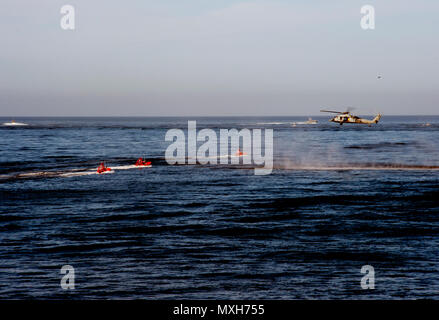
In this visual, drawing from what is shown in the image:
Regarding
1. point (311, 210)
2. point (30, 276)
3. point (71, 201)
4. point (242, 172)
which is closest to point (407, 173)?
point (242, 172)

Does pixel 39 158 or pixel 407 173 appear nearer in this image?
pixel 407 173

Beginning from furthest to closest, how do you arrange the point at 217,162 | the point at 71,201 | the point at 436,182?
1. the point at 217,162
2. the point at 436,182
3. the point at 71,201

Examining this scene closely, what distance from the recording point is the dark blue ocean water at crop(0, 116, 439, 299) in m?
17.1

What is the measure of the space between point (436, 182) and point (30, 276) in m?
33.6

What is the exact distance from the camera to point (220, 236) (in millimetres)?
24250

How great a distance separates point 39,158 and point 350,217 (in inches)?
1921

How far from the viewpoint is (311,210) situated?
30719mm

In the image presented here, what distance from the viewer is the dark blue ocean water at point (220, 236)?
17.1 metres

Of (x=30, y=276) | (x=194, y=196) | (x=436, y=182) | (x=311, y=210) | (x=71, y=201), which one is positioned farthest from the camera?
(x=436, y=182)

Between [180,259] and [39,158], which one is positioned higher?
[39,158]

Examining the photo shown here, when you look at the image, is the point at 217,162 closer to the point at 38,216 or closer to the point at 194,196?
the point at 194,196

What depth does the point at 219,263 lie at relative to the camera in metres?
19.7

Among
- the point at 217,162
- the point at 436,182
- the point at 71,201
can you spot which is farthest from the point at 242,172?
the point at 71,201

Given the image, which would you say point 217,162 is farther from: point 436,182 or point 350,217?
point 350,217
